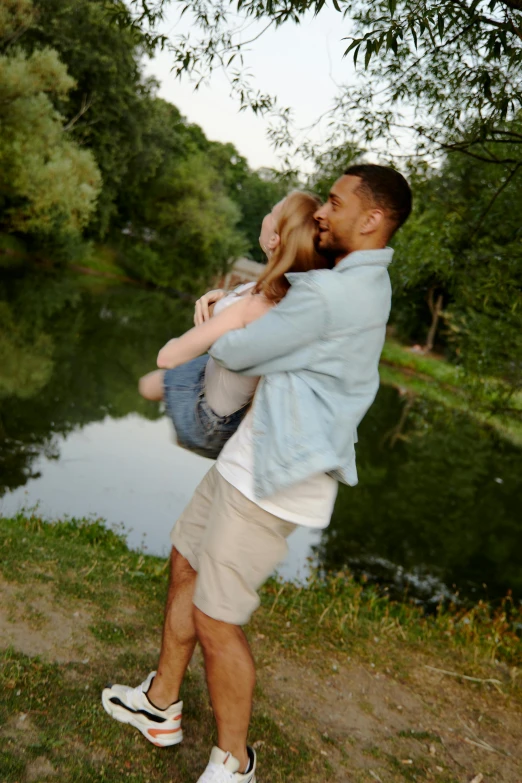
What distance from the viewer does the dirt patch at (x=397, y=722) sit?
11.5 feet

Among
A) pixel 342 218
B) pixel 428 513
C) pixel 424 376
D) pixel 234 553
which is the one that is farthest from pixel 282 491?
pixel 424 376

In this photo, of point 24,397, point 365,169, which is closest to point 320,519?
point 365,169

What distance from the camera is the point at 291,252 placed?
258cm

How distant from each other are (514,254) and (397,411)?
49.8 ft

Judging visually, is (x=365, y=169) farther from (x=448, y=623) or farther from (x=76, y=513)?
(x=76, y=513)

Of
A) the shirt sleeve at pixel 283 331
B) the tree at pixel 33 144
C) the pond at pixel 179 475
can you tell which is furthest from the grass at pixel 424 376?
the shirt sleeve at pixel 283 331

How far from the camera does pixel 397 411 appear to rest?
2158 cm

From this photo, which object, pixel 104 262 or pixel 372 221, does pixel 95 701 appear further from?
pixel 104 262

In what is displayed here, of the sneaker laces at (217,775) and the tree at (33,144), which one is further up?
the tree at (33,144)

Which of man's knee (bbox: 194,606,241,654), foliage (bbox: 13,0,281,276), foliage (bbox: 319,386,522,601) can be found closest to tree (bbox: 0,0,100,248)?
foliage (bbox: 13,0,281,276)

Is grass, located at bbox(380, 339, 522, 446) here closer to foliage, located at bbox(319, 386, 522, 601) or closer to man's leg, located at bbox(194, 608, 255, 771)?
foliage, located at bbox(319, 386, 522, 601)

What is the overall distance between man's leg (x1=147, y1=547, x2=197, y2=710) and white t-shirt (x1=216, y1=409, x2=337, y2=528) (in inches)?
24.7

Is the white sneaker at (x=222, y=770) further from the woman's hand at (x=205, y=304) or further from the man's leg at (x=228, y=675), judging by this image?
the woman's hand at (x=205, y=304)

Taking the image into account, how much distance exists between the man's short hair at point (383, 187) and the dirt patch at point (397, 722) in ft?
7.99
